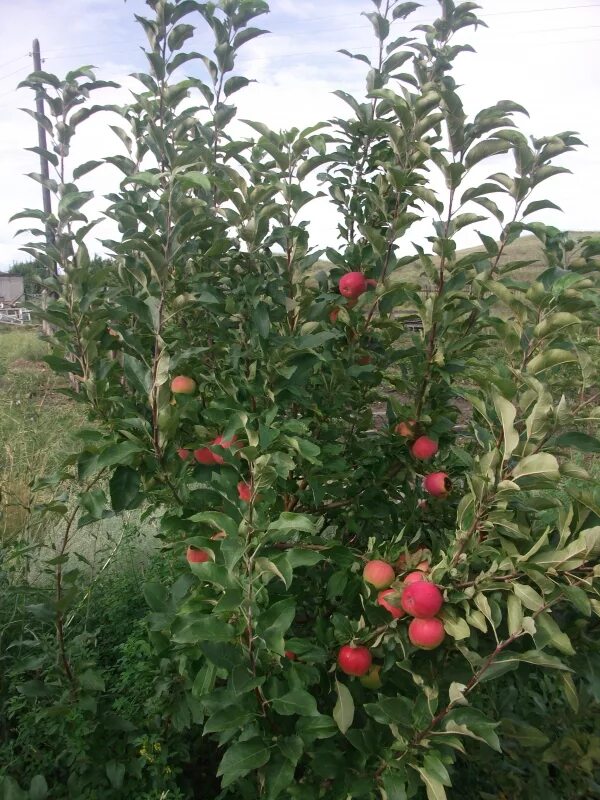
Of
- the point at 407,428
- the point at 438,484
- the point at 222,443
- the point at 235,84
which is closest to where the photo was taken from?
the point at 222,443

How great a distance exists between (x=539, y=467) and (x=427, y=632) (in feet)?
1.34

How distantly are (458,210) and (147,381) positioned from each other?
0.92 m

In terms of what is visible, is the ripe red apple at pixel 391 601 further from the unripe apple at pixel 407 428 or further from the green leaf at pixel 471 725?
the unripe apple at pixel 407 428

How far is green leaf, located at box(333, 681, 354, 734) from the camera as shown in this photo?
4.75 ft

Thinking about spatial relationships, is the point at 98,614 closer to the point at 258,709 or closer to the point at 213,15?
the point at 258,709

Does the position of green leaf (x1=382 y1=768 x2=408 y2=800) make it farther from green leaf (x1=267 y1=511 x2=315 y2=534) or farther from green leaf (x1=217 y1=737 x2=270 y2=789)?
green leaf (x1=267 y1=511 x2=315 y2=534)

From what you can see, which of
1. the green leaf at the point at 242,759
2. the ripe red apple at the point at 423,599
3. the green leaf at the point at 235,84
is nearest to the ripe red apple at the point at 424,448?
the ripe red apple at the point at 423,599

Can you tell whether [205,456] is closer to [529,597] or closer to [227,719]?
[227,719]

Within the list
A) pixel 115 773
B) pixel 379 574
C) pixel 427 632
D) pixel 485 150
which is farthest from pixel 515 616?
pixel 115 773

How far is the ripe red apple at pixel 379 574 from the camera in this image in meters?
1.44

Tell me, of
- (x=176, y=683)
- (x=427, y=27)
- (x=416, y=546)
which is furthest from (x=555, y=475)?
(x=427, y=27)

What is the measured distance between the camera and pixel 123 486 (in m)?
1.58

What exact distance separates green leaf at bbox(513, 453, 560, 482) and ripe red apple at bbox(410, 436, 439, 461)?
0.46 m

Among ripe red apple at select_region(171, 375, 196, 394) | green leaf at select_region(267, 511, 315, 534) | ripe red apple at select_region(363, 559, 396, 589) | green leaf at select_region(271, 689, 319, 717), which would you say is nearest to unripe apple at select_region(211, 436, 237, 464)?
ripe red apple at select_region(171, 375, 196, 394)
